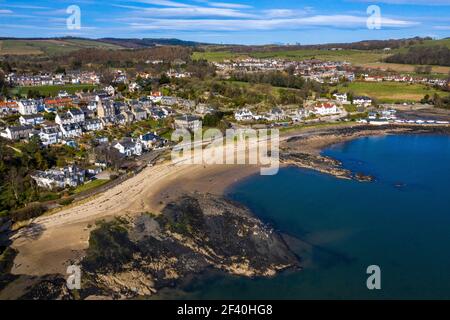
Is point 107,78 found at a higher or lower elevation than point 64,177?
higher

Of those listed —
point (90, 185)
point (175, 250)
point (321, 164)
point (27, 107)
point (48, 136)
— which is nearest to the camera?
point (175, 250)

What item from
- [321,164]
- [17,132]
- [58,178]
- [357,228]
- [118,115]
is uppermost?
[118,115]

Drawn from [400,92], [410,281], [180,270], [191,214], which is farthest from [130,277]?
[400,92]

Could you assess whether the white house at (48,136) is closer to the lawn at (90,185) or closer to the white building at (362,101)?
the lawn at (90,185)

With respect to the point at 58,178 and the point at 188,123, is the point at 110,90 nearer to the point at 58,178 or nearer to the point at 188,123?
the point at 188,123

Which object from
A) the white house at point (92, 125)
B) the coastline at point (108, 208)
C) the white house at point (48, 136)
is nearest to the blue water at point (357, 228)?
the coastline at point (108, 208)

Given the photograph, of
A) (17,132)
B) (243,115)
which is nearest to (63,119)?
(17,132)

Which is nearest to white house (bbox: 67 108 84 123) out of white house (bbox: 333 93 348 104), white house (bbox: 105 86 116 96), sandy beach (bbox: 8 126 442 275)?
white house (bbox: 105 86 116 96)
